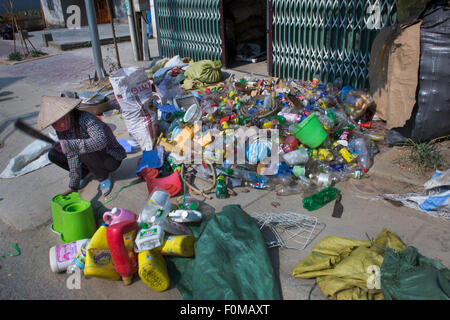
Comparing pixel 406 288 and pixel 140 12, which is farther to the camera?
pixel 140 12

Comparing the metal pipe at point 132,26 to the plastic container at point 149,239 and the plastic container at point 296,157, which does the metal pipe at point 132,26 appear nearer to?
the plastic container at point 296,157

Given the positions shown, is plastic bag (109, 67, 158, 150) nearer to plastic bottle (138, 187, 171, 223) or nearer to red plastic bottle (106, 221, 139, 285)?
plastic bottle (138, 187, 171, 223)

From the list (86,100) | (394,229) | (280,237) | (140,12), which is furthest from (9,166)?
(140,12)

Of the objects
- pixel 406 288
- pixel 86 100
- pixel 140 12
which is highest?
pixel 140 12

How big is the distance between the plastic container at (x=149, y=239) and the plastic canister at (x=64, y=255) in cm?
65

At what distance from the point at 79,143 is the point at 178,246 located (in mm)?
1800

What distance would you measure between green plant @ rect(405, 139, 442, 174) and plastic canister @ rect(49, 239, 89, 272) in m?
3.67

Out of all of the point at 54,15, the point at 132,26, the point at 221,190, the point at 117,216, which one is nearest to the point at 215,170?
the point at 221,190

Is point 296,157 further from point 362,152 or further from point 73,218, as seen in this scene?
point 73,218

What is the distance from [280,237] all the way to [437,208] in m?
1.58

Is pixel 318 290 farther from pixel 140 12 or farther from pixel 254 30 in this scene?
pixel 140 12

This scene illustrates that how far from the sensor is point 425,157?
4113mm

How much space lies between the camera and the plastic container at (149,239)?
114 inches
